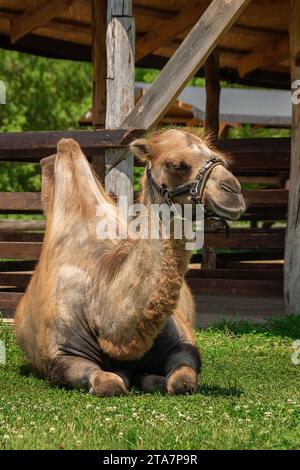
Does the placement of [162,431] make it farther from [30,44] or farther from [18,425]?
[30,44]

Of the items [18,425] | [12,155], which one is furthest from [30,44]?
[18,425]

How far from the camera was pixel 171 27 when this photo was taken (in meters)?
14.0

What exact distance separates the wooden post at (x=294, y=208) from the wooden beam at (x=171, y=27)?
2.76 metres

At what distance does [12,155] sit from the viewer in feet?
37.2

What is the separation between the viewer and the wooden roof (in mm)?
13484

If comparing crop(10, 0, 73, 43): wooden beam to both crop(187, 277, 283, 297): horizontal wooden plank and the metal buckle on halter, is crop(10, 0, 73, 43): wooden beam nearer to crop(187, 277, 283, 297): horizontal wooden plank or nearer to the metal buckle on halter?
crop(187, 277, 283, 297): horizontal wooden plank

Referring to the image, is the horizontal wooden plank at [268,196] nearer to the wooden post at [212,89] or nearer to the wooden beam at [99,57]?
the wooden post at [212,89]

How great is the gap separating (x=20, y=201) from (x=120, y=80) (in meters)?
2.18

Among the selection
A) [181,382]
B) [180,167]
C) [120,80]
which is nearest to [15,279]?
[120,80]

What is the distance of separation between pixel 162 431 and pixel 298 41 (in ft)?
20.8

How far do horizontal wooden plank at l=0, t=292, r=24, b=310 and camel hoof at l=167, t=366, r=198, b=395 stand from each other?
4.48 m

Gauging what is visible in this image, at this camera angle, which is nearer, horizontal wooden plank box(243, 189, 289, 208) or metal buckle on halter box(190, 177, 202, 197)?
metal buckle on halter box(190, 177, 202, 197)

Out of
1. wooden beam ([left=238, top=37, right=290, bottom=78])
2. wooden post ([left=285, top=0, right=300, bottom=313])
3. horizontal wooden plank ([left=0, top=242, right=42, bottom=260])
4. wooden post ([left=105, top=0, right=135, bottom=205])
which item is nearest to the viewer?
wooden post ([left=105, top=0, right=135, bottom=205])

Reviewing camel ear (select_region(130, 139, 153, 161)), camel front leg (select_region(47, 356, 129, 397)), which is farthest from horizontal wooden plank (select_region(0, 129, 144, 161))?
camel front leg (select_region(47, 356, 129, 397))
